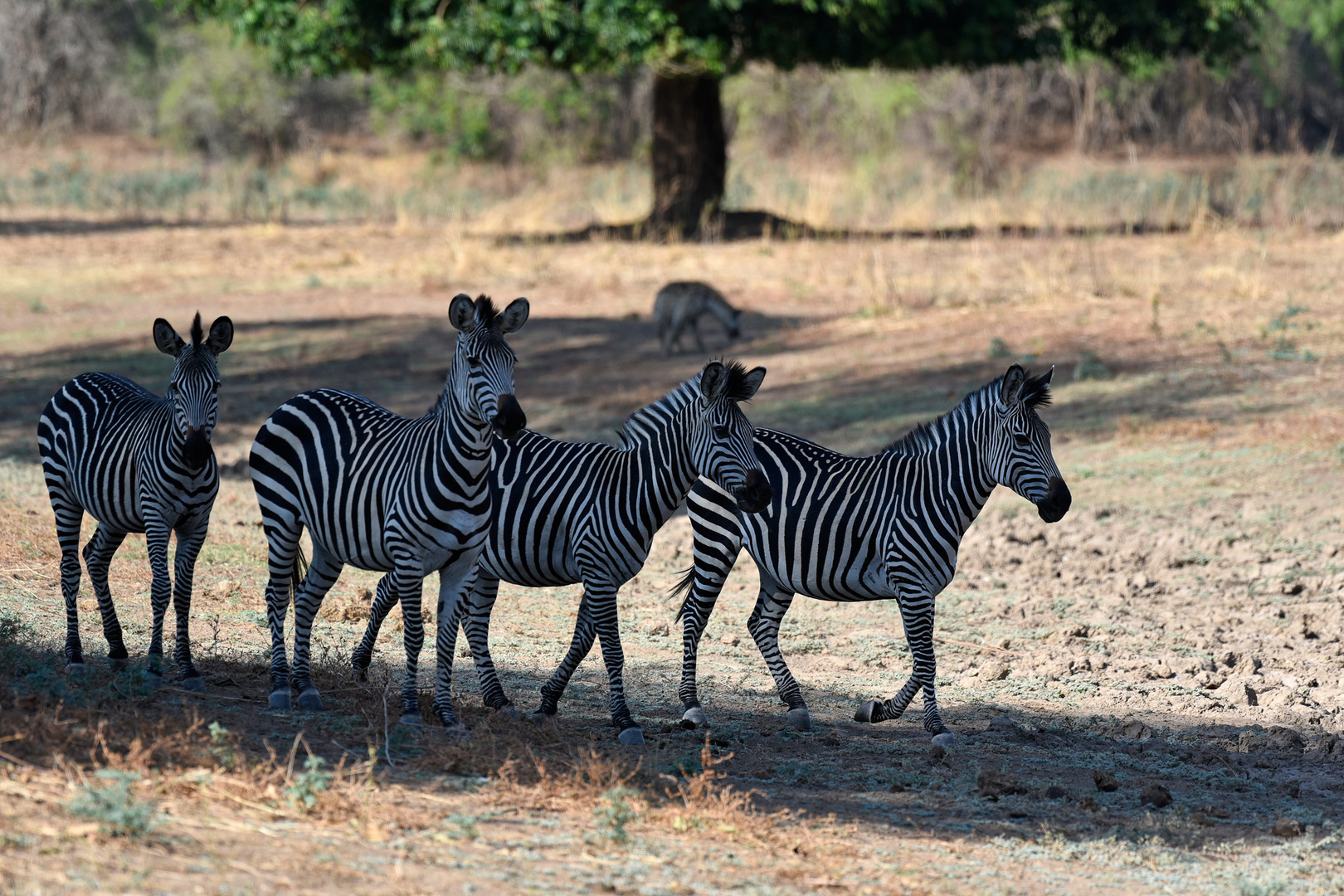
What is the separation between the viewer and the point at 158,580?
6.71 metres

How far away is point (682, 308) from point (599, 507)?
10.6 m

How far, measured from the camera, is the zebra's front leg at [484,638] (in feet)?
22.7

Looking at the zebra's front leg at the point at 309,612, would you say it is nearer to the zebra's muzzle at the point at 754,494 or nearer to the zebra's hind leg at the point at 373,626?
the zebra's hind leg at the point at 373,626

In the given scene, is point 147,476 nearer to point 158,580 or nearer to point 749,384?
point 158,580

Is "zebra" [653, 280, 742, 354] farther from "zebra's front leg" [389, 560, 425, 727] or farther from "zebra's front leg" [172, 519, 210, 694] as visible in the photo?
"zebra's front leg" [389, 560, 425, 727]

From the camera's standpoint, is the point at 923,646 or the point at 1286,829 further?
the point at 923,646

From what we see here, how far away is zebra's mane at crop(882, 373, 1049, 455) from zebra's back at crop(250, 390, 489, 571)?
8.55ft

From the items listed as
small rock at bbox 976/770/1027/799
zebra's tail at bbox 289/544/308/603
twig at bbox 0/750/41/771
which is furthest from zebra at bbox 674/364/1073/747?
twig at bbox 0/750/41/771

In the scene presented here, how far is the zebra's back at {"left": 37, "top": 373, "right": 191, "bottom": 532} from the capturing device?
6.64m

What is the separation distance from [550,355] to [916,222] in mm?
10948

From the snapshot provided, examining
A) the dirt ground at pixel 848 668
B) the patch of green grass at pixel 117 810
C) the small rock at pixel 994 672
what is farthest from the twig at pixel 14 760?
the small rock at pixel 994 672

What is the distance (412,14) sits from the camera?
22.4 metres

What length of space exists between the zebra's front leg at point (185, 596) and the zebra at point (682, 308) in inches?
421

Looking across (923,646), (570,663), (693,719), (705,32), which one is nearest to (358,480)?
(570,663)
